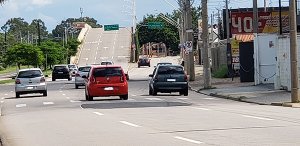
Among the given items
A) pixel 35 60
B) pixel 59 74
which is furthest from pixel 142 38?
pixel 59 74

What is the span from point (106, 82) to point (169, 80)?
200 inches

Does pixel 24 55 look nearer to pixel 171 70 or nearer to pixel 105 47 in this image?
pixel 105 47

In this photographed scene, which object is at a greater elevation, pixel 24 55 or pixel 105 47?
pixel 105 47

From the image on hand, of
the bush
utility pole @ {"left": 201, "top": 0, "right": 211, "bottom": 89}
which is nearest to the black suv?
the bush

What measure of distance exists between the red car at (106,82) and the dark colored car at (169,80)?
4.27 m

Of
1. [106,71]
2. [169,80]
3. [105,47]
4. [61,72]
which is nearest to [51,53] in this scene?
[105,47]

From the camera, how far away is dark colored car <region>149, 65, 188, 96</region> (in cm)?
3772

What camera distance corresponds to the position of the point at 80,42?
143000mm

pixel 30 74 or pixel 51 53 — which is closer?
pixel 30 74

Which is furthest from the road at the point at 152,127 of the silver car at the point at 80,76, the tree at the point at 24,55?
the tree at the point at 24,55

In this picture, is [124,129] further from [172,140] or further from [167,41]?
[167,41]

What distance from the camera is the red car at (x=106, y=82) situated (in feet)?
110

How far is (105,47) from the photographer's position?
461 feet

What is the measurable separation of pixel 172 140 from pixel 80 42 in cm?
12857
